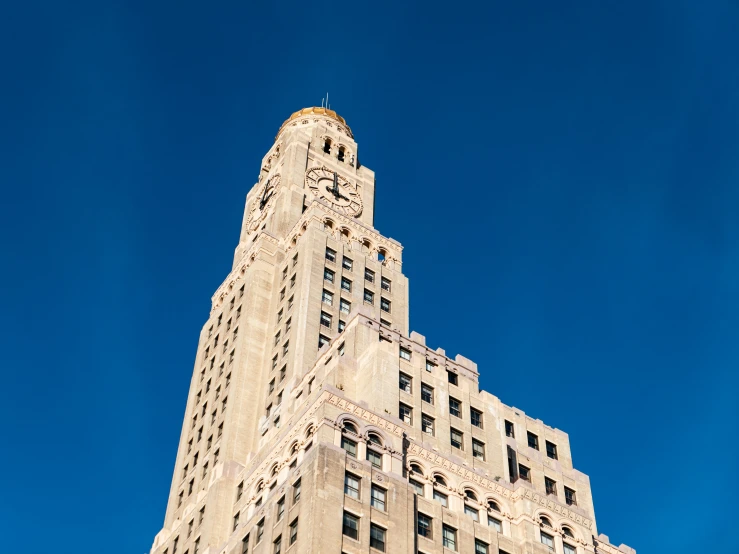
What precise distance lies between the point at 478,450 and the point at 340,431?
1840 cm

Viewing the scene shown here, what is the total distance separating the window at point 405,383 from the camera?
11231 centimetres

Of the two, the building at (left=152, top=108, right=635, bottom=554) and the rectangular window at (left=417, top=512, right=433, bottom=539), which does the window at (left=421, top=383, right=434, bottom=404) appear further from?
the rectangular window at (left=417, top=512, right=433, bottom=539)

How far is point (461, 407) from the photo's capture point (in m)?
116

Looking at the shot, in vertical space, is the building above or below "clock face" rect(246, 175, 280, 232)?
below

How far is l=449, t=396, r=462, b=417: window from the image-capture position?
115 m

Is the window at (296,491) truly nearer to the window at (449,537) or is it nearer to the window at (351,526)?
the window at (351,526)

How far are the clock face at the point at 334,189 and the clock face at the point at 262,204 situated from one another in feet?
15.4

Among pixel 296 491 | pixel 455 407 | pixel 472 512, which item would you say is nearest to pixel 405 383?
pixel 455 407

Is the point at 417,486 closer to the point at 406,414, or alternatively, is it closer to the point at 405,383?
the point at 406,414

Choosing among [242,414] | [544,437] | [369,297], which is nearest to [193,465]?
[242,414]

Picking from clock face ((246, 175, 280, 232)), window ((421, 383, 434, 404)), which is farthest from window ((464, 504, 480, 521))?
clock face ((246, 175, 280, 232))

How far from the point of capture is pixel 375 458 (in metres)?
101

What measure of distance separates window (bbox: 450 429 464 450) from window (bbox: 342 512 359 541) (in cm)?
2110

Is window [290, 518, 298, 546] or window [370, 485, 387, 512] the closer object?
window [290, 518, 298, 546]
